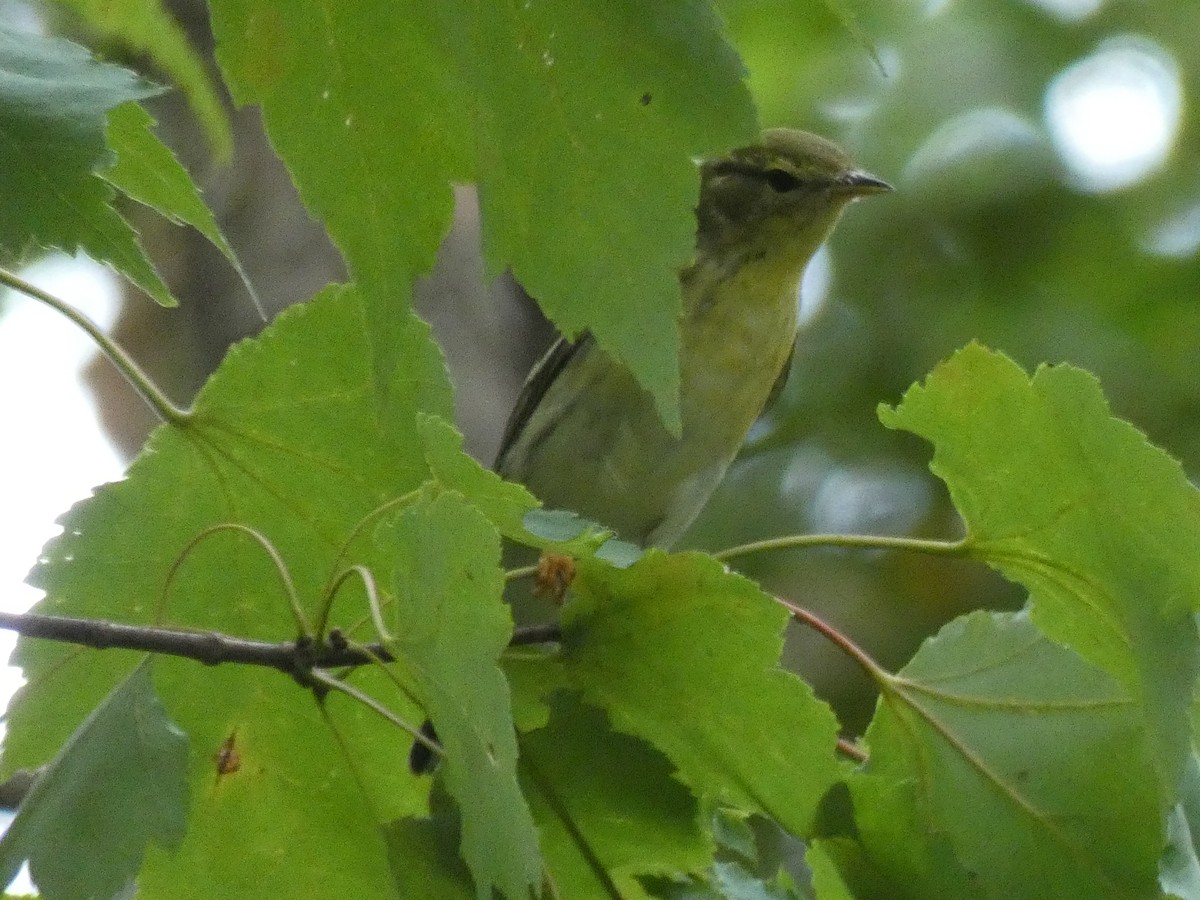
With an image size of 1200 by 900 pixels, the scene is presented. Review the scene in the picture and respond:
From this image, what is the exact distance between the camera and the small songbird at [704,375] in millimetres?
3334

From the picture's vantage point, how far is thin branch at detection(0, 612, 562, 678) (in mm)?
1467

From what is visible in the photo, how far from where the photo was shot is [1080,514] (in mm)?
1650

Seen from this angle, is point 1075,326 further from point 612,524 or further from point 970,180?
point 612,524

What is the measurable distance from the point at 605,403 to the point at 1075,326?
3349 millimetres

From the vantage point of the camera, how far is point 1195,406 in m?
6.08

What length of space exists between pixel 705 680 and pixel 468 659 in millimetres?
429

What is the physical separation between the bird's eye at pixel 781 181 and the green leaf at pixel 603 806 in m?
1.97

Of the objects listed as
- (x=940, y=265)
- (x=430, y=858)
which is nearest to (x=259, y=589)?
(x=430, y=858)

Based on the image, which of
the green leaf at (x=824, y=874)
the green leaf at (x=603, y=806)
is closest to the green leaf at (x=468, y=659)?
the green leaf at (x=603, y=806)

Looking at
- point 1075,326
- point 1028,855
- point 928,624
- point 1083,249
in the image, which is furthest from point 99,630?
point 1083,249

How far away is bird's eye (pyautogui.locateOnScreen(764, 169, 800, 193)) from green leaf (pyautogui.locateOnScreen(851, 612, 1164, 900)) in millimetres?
1719

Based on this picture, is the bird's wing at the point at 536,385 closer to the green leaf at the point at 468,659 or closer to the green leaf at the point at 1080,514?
the green leaf at the point at 1080,514

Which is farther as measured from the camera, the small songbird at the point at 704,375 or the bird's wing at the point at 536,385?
the bird's wing at the point at 536,385

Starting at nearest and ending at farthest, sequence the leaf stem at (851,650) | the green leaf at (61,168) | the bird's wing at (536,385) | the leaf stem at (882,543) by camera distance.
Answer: the green leaf at (61,168) < the leaf stem at (882,543) < the leaf stem at (851,650) < the bird's wing at (536,385)
